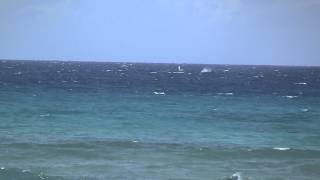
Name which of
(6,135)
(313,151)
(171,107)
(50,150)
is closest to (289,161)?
(313,151)

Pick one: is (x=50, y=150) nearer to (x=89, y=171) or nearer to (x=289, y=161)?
(x=89, y=171)

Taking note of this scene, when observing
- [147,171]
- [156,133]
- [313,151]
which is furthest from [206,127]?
[147,171]

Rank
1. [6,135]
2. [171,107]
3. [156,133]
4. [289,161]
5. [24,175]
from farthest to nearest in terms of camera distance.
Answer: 1. [171,107]
2. [156,133]
3. [6,135]
4. [289,161]
5. [24,175]

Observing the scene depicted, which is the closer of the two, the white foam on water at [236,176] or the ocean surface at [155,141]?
the white foam on water at [236,176]

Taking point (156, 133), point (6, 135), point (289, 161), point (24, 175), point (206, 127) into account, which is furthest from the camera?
point (206, 127)

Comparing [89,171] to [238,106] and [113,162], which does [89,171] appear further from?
[238,106]

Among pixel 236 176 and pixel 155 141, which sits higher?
pixel 236 176

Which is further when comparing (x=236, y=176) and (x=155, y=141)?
(x=155, y=141)

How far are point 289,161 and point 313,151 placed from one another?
2891mm

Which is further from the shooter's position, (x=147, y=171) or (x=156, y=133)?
(x=156, y=133)

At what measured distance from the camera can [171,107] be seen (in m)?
47.7

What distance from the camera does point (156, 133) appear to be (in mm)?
31109

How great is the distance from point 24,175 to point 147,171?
4032mm

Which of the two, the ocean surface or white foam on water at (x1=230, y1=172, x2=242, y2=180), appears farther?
the ocean surface
